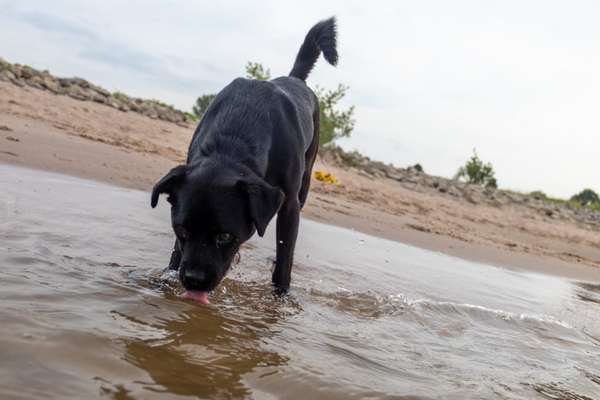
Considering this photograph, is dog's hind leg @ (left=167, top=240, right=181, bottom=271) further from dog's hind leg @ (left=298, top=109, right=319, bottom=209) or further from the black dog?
dog's hind leg @ (left=298, top=109, right=319, bottom=209)

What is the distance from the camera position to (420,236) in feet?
36.2

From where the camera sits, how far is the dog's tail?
7367 mm

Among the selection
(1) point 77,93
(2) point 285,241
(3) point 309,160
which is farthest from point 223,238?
(1) point 77,93

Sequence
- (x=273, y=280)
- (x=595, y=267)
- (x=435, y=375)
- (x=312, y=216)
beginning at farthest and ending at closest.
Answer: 1. (x=595, y=267)
2. (x=312, y=216)
3. (x=273, y=280)
4. (x=435, y=375)

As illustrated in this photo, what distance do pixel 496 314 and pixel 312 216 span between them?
18.1 ft

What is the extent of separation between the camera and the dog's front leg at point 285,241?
4.77m

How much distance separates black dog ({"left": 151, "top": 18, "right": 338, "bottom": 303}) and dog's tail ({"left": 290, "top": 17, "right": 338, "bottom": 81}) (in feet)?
4.05

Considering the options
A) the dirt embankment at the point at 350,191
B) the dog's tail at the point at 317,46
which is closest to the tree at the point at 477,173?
the dirt embankment at the point at 350,191

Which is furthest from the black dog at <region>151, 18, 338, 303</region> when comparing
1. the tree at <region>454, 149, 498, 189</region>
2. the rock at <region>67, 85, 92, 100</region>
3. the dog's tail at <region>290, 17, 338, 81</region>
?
A: the tree at <region>454, 149, 498, 189</region>

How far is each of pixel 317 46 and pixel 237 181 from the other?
13.2 feet

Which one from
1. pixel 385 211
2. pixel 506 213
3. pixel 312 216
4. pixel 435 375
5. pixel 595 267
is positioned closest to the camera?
pixel 435 375

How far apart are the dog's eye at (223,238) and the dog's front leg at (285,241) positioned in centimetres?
98

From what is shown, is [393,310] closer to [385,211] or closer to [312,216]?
[312,216]

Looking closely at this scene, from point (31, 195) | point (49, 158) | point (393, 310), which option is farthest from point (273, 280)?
point (49, 158)
